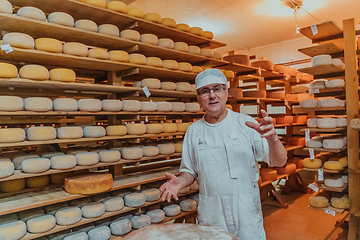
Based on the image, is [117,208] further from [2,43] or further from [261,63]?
[261,63]

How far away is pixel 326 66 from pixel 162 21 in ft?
6.44

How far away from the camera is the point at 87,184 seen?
221 cm

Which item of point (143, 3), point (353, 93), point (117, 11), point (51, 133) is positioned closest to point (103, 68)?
point (117, 11)

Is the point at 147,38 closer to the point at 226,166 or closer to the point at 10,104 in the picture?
the point at 10,104

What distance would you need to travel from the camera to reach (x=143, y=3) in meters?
4.17

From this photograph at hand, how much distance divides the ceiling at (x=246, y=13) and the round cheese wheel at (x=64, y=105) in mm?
2046

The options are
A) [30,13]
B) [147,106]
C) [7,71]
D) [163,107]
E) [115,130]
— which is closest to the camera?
[7,71]

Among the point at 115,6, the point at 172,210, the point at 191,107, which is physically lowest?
the point at 172,210

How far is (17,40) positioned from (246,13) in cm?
387

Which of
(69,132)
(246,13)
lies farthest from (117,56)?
(246,13)

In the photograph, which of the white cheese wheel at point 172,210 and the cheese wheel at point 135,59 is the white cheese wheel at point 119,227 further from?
the cheese wheel at point 135,59

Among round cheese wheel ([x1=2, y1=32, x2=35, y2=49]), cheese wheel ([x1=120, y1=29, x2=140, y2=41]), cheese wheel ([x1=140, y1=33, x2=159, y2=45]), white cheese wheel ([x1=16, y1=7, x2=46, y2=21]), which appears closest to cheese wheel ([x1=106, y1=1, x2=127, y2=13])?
cheese wheel ([x1=120, y1=29, x2=140, y2=41])

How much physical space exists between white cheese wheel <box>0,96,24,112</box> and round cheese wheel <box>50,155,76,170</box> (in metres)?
0.48

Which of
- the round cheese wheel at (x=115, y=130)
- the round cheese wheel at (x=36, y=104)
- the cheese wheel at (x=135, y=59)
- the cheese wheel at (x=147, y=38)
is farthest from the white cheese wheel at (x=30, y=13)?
the round cheese wheel at (x=115, y=130)
